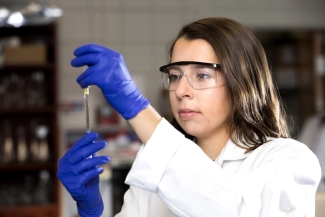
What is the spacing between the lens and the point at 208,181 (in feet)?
3.22

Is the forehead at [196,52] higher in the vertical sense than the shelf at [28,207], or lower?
higher

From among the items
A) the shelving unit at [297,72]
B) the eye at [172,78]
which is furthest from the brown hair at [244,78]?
the shelving unit at [297,72]

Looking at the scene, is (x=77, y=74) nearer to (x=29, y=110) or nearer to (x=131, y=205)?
(x=29, y=110)

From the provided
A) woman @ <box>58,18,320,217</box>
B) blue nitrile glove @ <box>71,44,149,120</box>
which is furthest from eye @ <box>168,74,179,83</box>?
blue nitrile glove @ <box>71,44,149,120</box>

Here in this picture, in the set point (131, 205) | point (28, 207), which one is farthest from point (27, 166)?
point (131, 205)

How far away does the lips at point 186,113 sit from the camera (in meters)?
1.26

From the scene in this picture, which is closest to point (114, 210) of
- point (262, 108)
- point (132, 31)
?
point (262, 108)

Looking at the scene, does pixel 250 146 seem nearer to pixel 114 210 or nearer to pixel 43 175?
pixel 114 210

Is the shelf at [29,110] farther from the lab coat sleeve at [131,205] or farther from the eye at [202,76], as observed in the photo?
the eye at [202,76]

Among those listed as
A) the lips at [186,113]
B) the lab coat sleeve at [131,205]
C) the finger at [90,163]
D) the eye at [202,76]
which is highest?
the eye at [202,76]

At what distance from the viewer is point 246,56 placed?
1358 millimetres

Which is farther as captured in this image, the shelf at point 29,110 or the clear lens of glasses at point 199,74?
the shelf at point 29,110

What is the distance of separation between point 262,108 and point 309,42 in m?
4.39

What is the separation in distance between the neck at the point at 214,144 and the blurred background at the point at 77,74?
2.12 m
